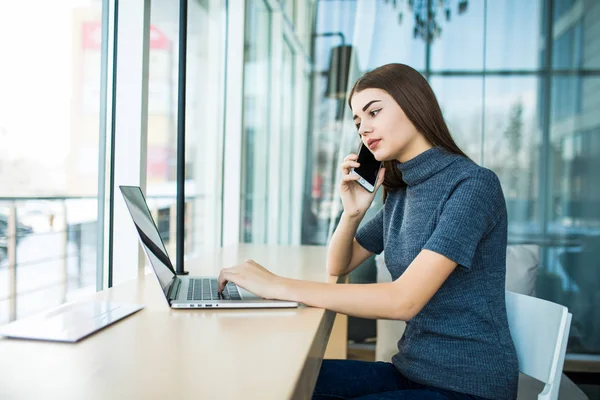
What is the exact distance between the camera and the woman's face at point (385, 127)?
4.16ft

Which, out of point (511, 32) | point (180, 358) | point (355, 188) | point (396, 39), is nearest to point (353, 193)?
point (355, 188)

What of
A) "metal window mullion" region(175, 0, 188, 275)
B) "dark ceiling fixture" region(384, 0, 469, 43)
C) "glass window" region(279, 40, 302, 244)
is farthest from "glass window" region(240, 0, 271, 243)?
"metal window mullion" region(175, 0, 188, 275)

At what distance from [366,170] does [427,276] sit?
2.07 ft

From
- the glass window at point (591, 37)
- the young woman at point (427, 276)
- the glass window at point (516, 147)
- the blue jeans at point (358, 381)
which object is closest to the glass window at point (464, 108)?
the glass window at point (516, 147)

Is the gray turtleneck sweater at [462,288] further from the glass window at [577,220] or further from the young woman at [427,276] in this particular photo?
the glass window at [577,220]

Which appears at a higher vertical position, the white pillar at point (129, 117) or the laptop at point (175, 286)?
the white pillar at point (129, 117)

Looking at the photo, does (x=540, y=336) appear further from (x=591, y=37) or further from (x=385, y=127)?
(x=591, y=37)

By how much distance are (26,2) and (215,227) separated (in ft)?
4.96

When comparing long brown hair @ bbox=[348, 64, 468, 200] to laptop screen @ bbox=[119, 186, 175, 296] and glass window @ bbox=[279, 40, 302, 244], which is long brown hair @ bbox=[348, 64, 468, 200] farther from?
glass window @ bbox=[279, 40, 302, 244]

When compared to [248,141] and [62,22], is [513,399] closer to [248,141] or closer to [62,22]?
[62,22]

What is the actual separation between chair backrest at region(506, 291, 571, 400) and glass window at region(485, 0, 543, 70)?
2.10m

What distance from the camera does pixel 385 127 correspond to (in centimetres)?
127

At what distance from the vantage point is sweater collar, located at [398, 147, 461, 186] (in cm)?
122

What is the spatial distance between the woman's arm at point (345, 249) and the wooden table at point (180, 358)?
40cm
